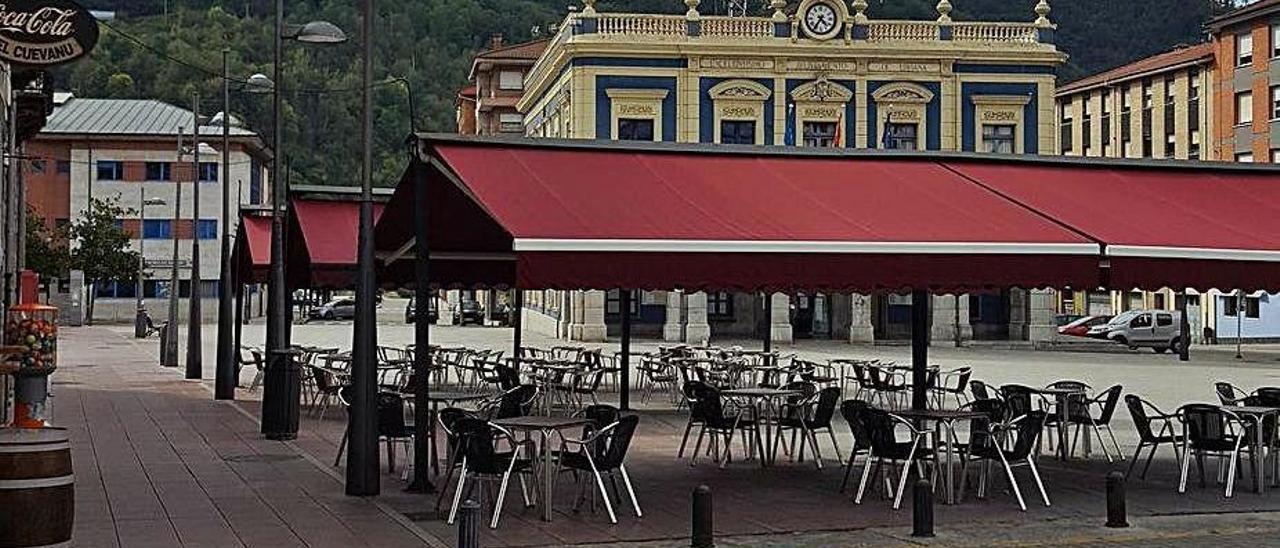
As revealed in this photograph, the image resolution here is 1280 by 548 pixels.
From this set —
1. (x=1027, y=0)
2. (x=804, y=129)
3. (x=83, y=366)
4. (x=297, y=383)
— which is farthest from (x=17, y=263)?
(x=1027, y=0)

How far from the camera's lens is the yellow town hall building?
58.0 metres

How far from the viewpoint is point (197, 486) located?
596 inches

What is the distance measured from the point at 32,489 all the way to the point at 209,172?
7309cm

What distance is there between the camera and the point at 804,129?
59.2 m

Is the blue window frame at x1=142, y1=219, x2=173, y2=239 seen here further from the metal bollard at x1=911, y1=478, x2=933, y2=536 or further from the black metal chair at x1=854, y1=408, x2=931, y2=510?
the metal bollard at x1=911, y1=478, x2=933, y2=536

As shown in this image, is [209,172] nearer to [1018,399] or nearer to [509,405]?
[509,405]

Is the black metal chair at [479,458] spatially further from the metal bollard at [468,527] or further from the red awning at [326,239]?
the red awning at [326,239]

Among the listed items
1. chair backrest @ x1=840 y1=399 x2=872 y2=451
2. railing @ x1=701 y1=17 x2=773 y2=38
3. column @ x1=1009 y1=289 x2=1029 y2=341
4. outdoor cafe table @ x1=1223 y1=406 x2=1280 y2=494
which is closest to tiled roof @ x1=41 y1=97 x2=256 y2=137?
railing @ x1=701 y1=17 x2=773 y2=38

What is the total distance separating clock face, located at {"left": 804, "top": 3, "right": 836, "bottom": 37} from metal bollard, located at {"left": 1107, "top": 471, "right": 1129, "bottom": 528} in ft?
156

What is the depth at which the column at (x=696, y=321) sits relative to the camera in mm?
57438

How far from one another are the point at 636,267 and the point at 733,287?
0.85 m

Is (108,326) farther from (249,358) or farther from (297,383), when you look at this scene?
(297,383)

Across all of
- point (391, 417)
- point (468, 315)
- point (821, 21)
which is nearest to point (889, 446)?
point (391, 417)

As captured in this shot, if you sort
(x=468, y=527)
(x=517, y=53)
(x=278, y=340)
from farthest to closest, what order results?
(x=517, y=53) < (x=278, y=340) < (x=468, y=527)
